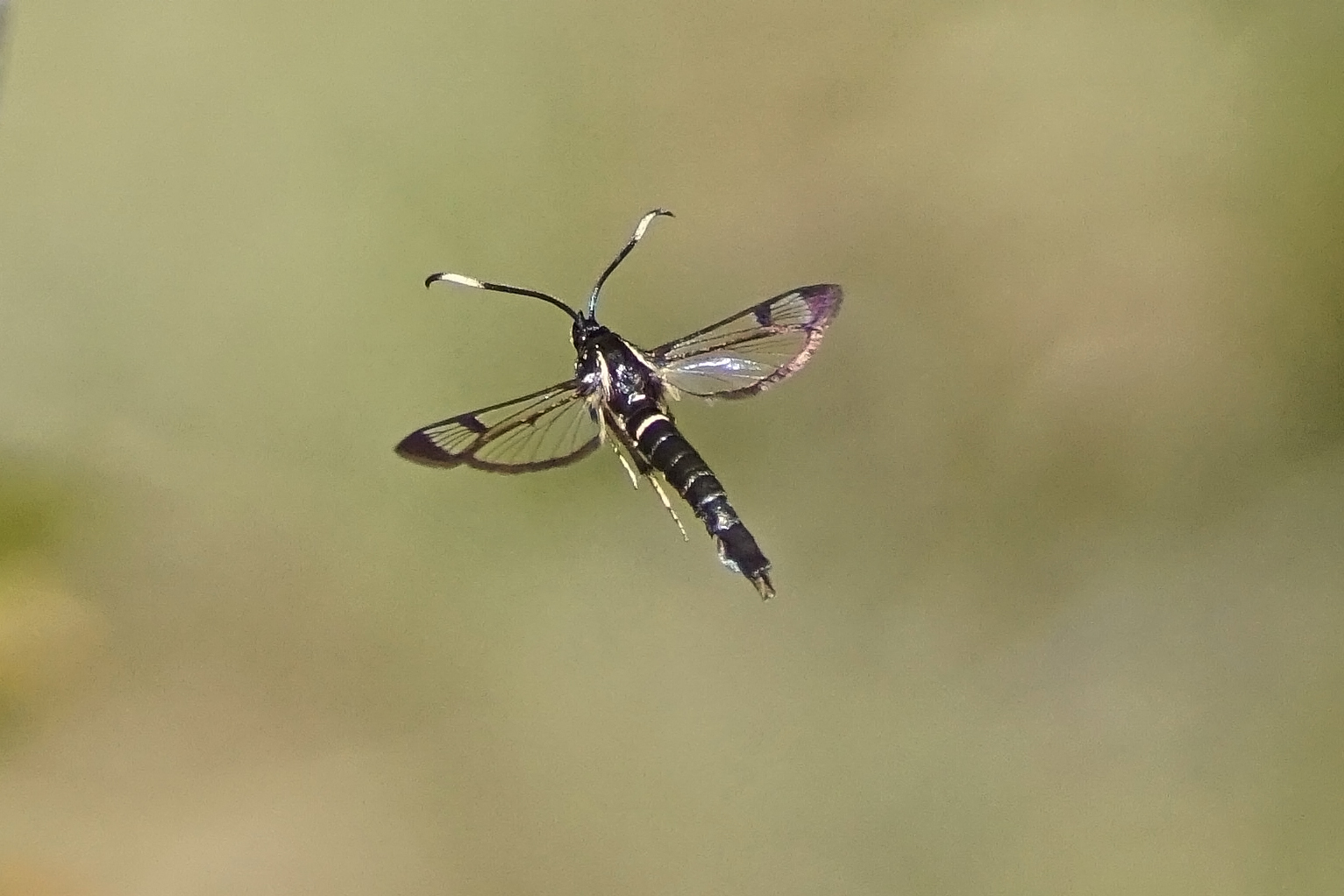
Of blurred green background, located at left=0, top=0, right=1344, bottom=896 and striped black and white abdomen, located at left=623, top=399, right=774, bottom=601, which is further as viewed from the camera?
blurred green background, located at left=0, top=0, right=1344, bottom=896

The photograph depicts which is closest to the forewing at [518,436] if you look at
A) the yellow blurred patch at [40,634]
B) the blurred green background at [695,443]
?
the blurred green background at [695,443]

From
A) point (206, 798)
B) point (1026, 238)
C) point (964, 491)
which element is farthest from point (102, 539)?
point (1026, 238)

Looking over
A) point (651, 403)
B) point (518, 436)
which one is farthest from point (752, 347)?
point (518, 436)

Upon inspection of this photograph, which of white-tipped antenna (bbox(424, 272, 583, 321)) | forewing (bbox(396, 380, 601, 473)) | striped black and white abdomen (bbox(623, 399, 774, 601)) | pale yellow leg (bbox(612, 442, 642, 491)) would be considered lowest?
striped black and white abdomen (bbox(623, 399, 774, 601))

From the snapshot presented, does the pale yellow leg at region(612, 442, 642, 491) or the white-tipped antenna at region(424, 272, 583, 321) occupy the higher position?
the white-tipped antenna at region(424, 272, 583, 321)

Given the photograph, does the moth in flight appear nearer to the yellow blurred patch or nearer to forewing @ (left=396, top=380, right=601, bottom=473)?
forewing @ (left=396, top=380, right=601, bottom=473)

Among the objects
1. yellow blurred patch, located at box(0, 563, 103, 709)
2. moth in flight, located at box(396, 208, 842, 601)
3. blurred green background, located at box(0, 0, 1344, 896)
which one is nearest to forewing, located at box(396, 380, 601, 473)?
moth in flight, located at box(396, 208, 842, 601)
